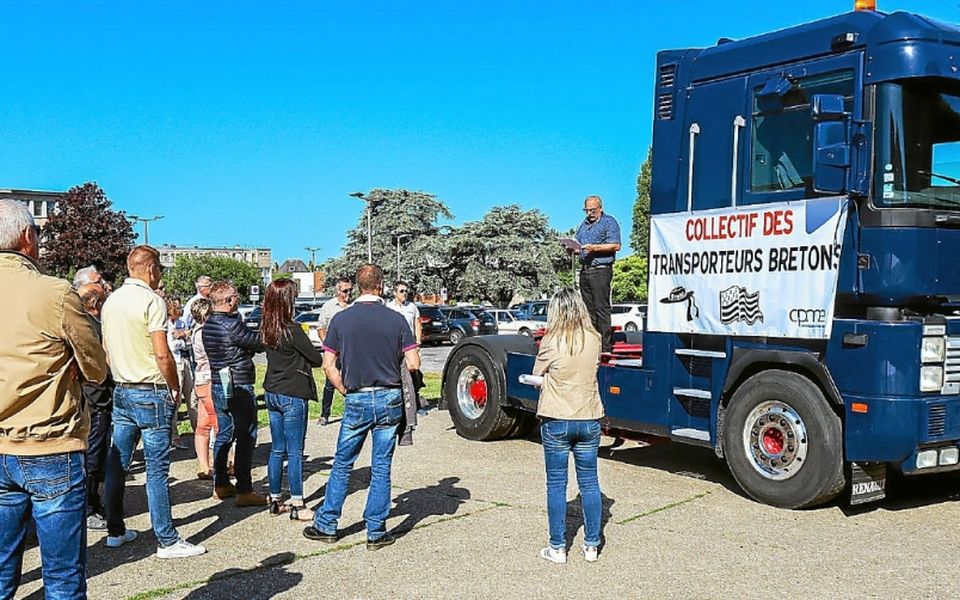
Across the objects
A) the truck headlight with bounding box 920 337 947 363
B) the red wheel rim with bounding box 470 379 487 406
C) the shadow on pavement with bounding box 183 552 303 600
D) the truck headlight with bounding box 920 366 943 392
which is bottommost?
the shadow on pavement with bounding box 183 552 303 600

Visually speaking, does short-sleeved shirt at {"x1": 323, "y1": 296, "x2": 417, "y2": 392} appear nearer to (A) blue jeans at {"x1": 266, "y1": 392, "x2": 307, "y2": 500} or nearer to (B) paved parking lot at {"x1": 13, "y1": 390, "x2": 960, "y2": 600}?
(A) blue jeans at {"x1": 266, "y1": 392, "x2": 307, "y2": 500}

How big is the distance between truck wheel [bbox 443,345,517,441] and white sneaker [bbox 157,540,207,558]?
4.83 metres

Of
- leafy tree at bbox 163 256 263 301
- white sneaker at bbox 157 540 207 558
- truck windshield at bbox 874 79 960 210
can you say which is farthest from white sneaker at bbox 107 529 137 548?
leafy tree at bbox 163 256 263 301

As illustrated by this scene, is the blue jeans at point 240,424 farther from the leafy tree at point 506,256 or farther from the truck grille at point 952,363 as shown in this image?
the leafy tree at point 506,256

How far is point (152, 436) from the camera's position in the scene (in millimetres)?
5895

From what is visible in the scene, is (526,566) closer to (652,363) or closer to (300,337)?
(300,337)

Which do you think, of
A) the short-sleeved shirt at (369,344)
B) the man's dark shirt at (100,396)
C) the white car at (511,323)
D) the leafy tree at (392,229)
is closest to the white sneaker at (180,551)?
the man's dark shirt at (100,396)

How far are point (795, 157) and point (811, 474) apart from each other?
8.16ft

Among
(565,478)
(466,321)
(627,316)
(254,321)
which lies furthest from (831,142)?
(466,321)

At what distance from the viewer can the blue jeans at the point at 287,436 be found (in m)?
6.95

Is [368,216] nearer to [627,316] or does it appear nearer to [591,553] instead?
[627,316]

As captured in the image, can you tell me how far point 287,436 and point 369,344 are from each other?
1.27 metres

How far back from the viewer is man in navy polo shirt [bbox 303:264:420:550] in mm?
6258

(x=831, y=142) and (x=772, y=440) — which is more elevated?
(x=831, y=142)
